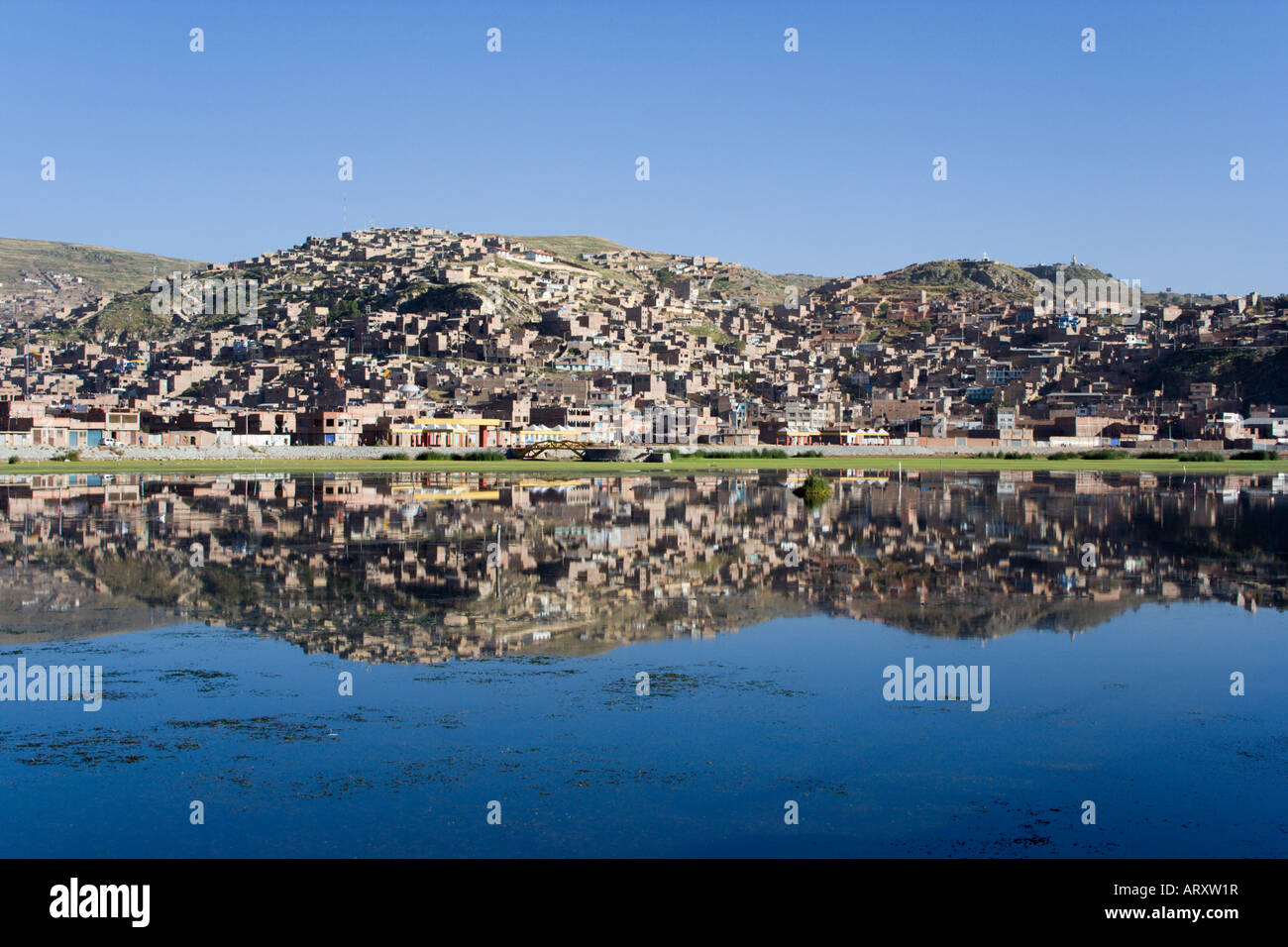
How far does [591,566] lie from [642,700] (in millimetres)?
9890

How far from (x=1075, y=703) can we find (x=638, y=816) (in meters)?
4.88

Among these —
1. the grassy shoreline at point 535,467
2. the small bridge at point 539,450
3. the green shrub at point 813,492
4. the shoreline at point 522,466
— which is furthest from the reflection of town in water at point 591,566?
the small bridge at point 539,450

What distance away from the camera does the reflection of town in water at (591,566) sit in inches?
599

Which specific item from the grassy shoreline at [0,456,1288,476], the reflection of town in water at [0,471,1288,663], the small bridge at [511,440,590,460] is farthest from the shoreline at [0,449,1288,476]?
the reflection of town in water at [0,471,1288,663]

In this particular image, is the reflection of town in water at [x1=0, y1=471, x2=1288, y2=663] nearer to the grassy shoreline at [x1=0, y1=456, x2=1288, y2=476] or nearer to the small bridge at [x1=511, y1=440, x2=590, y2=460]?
the grassy shoreline at [x1=0, y1=456, x2=1288, y2=476]

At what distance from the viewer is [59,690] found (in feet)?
37.9

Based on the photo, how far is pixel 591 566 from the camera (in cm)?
2086

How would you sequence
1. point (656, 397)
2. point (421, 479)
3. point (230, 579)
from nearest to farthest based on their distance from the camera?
point (230, 579) < point (421, 479) < point (656, 397)

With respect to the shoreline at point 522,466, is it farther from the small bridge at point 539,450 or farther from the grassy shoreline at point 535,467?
the small bridge at point 539,450

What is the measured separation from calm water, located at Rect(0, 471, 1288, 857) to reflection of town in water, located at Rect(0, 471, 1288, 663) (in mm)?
121

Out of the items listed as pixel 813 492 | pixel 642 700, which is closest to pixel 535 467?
pixel 813 492

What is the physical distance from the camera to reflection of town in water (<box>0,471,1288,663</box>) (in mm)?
15203
